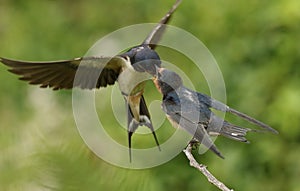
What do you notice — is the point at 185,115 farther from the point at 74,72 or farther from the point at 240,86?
the point at 240,86

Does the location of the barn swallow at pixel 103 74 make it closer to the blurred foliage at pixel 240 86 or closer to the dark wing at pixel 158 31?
the blurred foliage at pixel 240 86

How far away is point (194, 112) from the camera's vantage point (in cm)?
102

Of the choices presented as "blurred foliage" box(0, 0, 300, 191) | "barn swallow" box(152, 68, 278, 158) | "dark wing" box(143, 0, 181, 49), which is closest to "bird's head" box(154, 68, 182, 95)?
"barn swallow" box(152, 68, 278, 158)

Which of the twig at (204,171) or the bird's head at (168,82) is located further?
the bird's head at (168,82)

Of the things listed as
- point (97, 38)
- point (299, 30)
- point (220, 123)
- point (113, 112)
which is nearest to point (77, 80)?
point (220, 123)

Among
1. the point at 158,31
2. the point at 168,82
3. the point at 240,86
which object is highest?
the point at 168,82

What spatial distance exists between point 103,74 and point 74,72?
70mm

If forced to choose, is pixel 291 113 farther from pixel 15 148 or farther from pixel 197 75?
pixel 15 148

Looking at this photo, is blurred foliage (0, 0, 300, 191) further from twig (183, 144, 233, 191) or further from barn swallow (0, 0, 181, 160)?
twig (183, 144, 233, 191)

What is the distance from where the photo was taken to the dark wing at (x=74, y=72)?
1.42 m

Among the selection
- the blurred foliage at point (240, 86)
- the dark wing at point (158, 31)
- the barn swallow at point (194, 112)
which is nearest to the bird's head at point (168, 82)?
the barn swallow at point (194, 112)

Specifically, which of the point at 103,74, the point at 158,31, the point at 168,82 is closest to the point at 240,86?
the point at 158,31

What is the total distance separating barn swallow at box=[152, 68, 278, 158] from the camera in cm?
96

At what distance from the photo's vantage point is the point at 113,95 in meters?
2.35
